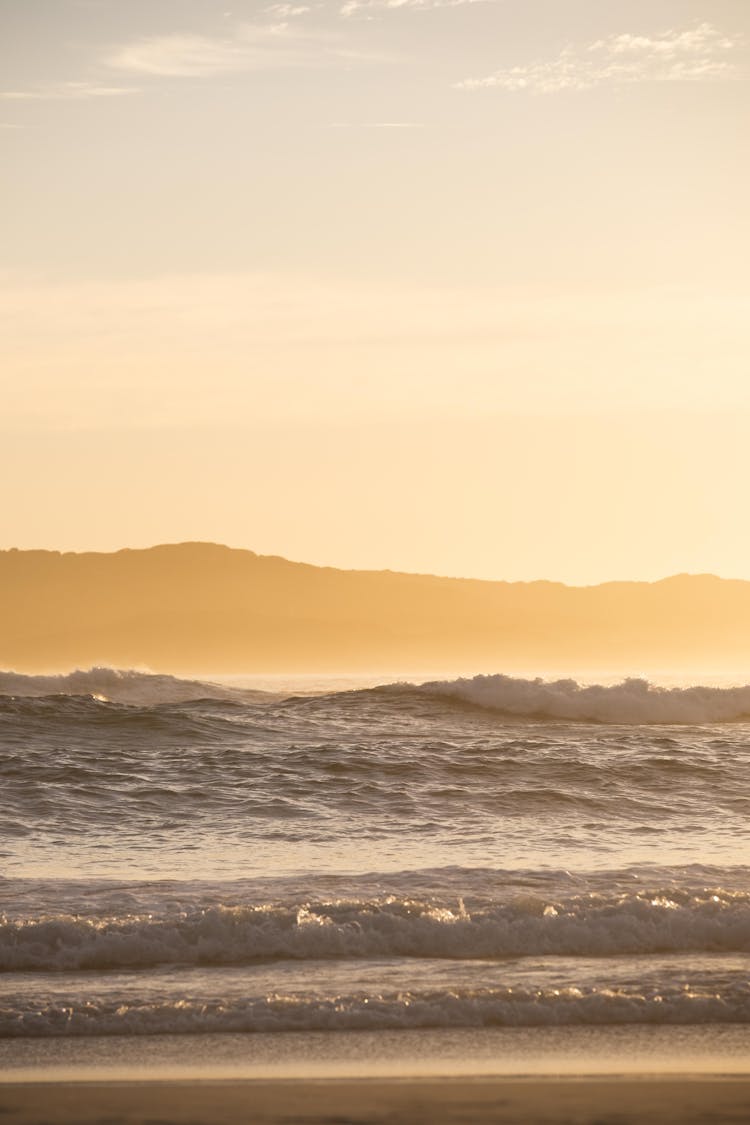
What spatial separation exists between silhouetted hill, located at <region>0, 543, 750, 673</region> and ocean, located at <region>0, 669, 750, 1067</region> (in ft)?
448

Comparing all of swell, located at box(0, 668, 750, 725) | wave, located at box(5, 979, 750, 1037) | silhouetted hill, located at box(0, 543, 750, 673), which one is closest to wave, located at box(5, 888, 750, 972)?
wave, located at box(5, 979, 750, 1037)

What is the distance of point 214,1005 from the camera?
407 inches

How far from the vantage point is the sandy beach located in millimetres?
8164

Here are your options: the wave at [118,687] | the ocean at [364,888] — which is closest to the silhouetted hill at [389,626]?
the wave at [118,687]

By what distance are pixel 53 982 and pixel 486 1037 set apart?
353 cm

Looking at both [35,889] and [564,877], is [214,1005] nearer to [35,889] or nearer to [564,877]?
[35,889]

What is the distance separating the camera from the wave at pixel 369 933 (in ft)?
38.9

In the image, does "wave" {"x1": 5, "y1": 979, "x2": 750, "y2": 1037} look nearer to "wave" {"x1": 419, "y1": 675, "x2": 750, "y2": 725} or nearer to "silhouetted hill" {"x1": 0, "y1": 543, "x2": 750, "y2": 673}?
"wave" {"x1": 419, "y1": 675, "x2": 750, "y2": 725}

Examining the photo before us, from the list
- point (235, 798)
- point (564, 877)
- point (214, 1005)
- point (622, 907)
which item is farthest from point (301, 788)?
point (214, 1005)

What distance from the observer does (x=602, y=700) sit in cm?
3834

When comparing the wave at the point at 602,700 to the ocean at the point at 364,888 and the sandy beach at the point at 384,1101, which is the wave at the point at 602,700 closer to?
the ocean at the point at 364,888

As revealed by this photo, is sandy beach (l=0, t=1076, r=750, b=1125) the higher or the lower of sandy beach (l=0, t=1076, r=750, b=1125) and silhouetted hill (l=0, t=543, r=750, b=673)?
the lower

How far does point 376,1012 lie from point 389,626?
169617 millimetres

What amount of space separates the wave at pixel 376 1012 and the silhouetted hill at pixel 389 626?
493 ft
